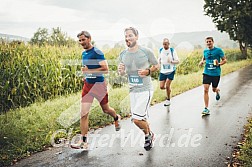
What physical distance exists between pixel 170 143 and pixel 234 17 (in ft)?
107

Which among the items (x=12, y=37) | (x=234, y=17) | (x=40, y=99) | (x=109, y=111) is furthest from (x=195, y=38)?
(x=109, y=111)

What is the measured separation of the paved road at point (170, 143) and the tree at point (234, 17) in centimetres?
2926

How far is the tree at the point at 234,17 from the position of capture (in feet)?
112

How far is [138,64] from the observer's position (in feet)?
15.9

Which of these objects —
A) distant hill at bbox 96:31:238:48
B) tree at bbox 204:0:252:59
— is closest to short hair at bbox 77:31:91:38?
distant hill at bbox 96:31:238:48

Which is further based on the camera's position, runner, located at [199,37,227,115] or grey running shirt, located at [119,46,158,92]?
runner, located at [199,37,227,115]

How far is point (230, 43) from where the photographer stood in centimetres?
4206

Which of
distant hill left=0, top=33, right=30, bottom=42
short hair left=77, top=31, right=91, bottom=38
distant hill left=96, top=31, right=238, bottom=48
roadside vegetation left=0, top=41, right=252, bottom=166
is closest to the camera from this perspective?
short hair left=77, top=31, right=91, bottom=38

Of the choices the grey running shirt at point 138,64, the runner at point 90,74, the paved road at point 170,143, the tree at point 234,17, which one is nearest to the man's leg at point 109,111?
the paved road at point 170,143

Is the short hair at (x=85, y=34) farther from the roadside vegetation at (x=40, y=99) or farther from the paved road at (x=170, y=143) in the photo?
the roadside vegetation at (x=40, y=99)

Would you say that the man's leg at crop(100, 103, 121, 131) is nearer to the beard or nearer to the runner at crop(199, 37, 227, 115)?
the beard

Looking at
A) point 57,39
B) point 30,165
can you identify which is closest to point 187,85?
point 57,39

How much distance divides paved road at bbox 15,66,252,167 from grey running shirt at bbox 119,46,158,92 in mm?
1114

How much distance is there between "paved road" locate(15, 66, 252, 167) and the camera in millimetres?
4559
